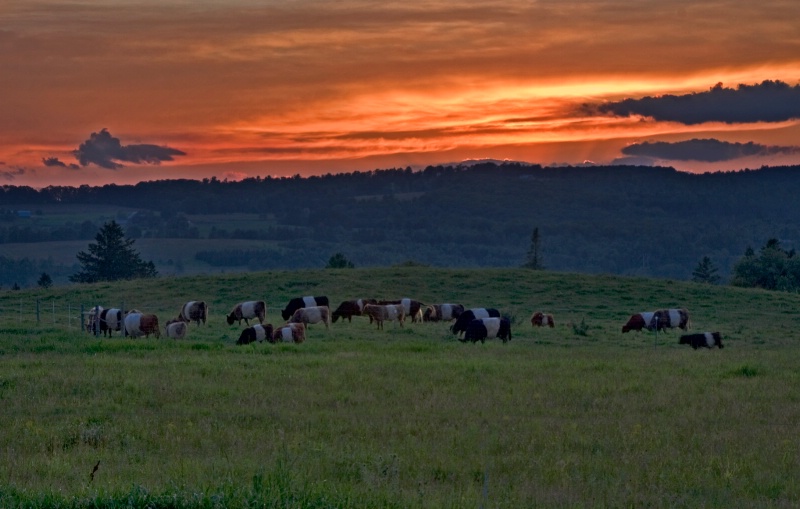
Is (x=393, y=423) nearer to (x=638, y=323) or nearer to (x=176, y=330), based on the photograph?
(x=176, y=330)

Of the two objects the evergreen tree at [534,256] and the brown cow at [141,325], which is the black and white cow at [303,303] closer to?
the brown cow at [141,325]

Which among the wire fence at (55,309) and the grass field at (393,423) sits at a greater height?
the grass field at (393,423)

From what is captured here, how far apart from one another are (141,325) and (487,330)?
12.9m

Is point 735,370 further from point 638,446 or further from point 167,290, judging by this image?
point 167,290

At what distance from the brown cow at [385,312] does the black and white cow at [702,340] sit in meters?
12.5

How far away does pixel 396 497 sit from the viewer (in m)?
10.4

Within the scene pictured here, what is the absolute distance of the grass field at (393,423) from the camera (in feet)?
36.7

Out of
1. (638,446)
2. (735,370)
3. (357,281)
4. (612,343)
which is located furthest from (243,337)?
(357,281)

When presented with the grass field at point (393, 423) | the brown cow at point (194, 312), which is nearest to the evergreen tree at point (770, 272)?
the grass field at point (393, 423)

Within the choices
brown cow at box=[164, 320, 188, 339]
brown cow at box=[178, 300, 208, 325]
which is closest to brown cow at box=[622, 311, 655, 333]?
brown cow at box=[164, 320, 188, 339]

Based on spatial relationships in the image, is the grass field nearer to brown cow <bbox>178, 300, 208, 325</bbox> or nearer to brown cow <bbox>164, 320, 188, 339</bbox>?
brown cow <bbox>164, 320, 188, 339</bbox>

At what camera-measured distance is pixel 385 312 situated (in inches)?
1646

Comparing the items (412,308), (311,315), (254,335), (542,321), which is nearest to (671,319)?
(542,321)

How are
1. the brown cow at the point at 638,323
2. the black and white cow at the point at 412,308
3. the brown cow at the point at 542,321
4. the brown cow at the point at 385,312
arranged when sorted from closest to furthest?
1. the brown cow at the point at 638,323
2. the brown cow at the point at 385,312
3. the brown cow at the point at 542,321
4. the black and white cow at the point at 412,308
